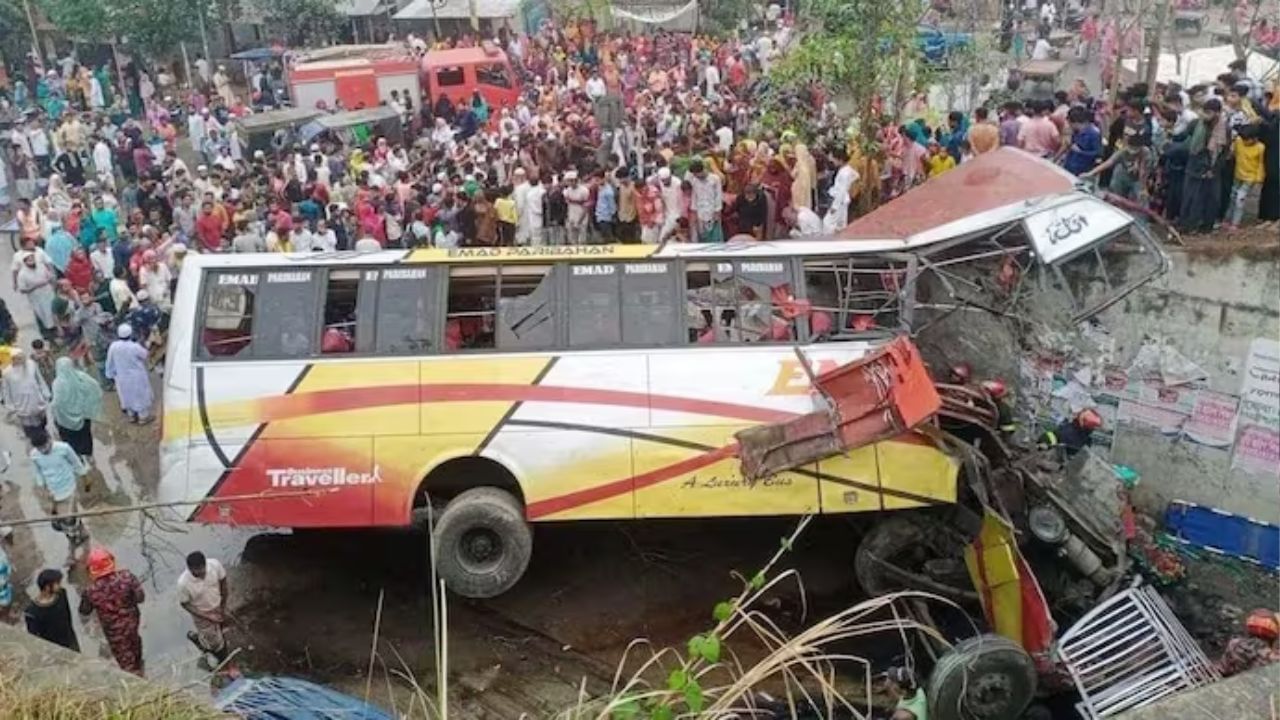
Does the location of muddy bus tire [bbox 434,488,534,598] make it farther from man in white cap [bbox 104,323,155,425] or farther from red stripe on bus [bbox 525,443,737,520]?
man in white cap [bbox 104,323,155,425]

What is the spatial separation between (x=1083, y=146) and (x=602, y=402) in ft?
21.9

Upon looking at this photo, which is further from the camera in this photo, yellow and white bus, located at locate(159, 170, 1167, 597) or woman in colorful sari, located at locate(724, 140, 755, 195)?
woman in colorful sari, located at locate(724, 140, 755, 195)

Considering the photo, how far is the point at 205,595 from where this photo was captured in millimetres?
7844

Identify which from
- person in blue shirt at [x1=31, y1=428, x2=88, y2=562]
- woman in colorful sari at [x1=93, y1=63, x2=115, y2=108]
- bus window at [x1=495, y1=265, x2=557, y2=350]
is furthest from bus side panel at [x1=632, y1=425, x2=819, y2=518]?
woman in colorful sari at [x1=93, y1=63, x2=115, y2=108]

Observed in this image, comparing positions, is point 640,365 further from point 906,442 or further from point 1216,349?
point 1216,349

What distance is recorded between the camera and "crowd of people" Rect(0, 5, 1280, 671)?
10.4 m

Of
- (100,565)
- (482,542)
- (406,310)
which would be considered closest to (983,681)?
(482,542)

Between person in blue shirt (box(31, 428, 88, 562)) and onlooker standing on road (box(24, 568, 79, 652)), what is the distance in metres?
2.34

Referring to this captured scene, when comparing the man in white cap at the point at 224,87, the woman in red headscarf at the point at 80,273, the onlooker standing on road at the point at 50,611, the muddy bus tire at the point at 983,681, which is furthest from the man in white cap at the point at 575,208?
the man in white cap at the point at 224,87

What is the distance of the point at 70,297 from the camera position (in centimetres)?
1361

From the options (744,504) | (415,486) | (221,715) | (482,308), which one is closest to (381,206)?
(482,308)

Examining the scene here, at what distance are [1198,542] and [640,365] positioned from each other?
5073mm

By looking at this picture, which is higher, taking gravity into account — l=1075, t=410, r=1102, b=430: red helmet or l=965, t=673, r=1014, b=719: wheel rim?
l=1075, t=410, r=1102, b=430: red helmet

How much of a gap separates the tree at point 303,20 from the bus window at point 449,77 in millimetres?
8642
